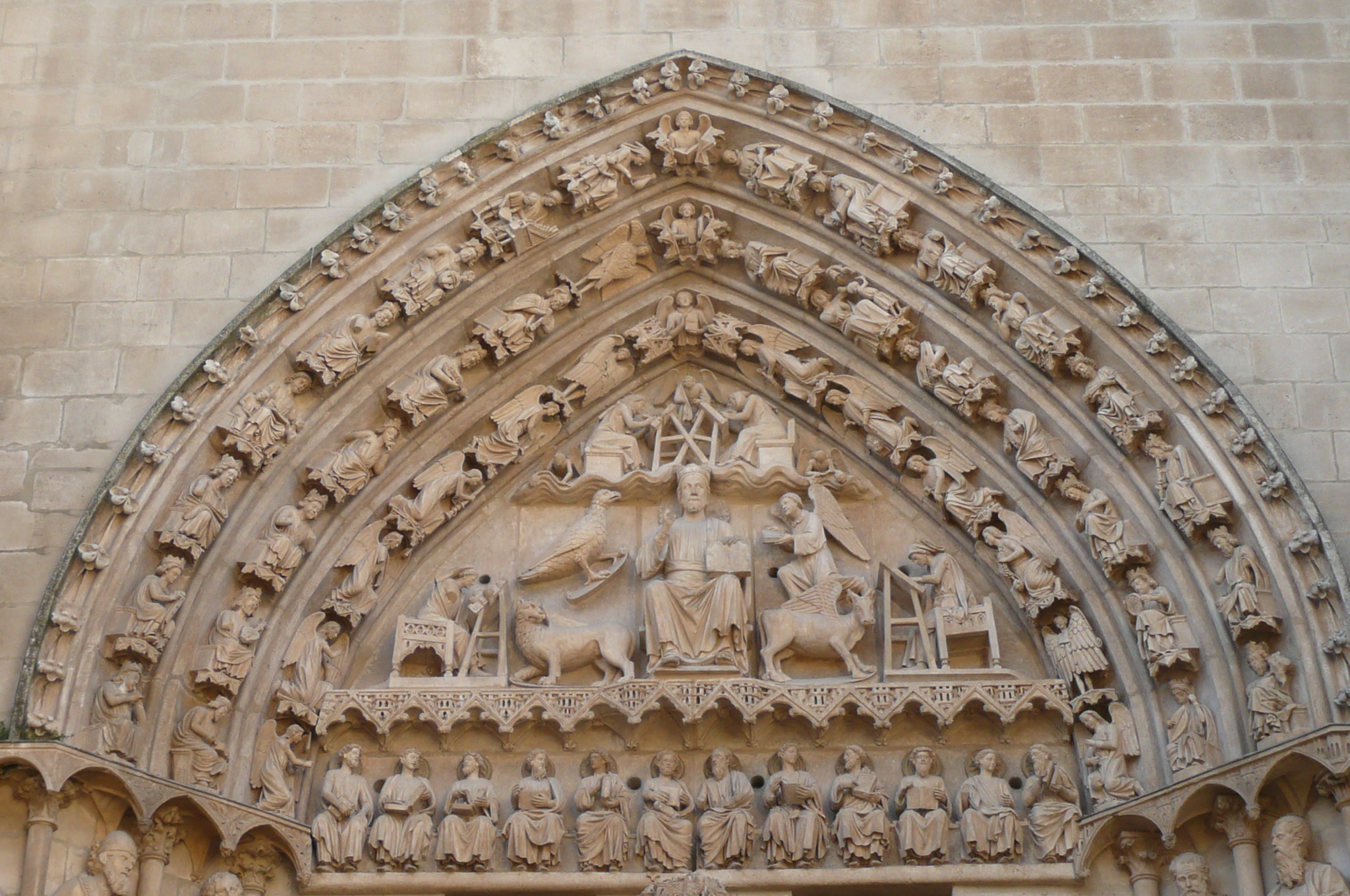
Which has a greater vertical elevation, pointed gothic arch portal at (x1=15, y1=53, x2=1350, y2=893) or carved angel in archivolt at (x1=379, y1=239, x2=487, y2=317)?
carved angel in archivolt at (x1=379, y1=239, x2=487, y2=317)

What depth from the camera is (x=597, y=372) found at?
9.89 metres

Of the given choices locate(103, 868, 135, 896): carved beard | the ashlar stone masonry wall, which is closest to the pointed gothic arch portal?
the ashlar stone masonry wall

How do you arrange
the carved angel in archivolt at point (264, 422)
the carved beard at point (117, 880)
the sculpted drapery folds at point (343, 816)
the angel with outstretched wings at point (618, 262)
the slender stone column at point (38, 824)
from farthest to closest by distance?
the angel with outstretched wings at point (618, 262)
the carved angel in archivolt at point (264, 422)
the sculpted drapery folds at point (343, 816)
the carved beard at point (117, 880)
the slender stone column at point (38, 824)

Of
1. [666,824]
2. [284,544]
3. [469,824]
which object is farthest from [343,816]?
[666,824]

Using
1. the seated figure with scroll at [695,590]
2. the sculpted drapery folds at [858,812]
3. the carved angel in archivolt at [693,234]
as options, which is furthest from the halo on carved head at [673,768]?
the carved angel in archivolt at [693,234]

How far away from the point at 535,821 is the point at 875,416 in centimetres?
267

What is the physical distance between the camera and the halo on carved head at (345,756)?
8.80 m

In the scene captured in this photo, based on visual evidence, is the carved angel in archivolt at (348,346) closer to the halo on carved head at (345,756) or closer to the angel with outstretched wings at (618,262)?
the angel with outstretched wings at (618,262)

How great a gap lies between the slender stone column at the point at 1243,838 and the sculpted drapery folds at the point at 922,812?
3.94 feet

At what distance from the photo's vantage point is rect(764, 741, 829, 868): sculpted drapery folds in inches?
338

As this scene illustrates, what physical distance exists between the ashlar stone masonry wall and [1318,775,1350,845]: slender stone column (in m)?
1.50

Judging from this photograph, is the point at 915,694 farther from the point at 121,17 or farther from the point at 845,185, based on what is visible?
the point at 121,17

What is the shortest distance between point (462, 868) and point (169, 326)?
2.94 m

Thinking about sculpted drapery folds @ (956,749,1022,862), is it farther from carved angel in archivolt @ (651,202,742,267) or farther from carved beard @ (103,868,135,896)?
carved beard @ (103,868,135,896)
